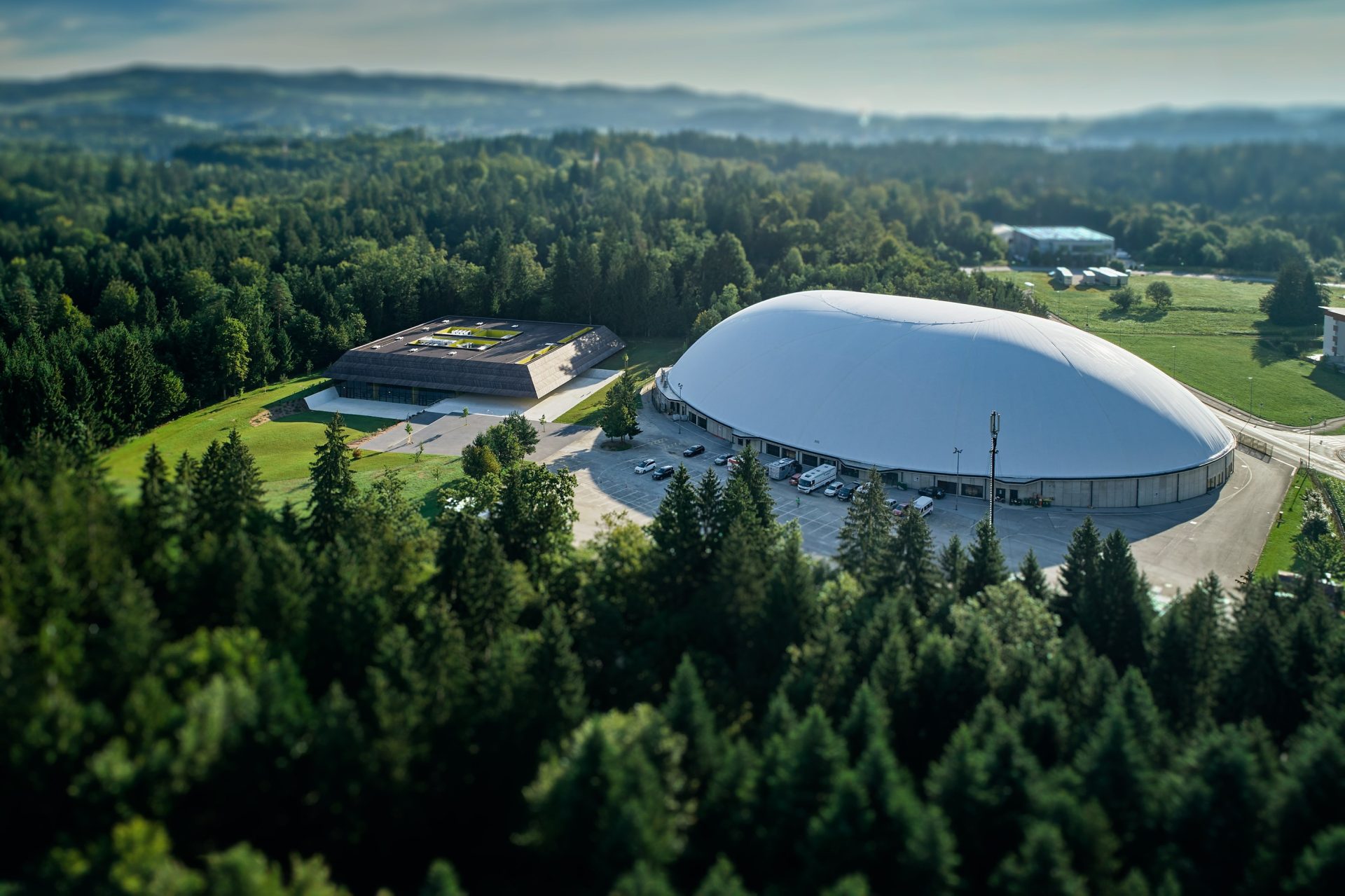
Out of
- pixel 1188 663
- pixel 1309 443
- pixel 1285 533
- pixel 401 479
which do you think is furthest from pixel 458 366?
pixel 1309 443

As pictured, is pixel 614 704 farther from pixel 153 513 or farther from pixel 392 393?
pixel 392 393

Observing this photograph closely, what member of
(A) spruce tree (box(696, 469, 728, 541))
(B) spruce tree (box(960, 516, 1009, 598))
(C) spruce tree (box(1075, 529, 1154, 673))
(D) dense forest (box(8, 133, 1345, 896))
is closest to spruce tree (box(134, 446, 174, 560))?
(D) dense forest (box(8, 133, 1345, 896))

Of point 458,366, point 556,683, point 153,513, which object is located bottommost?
point 458,366

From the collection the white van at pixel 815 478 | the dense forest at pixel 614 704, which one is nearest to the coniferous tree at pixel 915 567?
the dense forest at pixel 614 704

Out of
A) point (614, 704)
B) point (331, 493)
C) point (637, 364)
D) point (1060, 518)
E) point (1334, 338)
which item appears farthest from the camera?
point (637, 364)

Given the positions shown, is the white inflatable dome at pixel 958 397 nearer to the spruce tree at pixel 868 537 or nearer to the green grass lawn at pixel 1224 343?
the spruce tree at pixel 868 537

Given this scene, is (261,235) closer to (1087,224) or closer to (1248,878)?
(1248,878)
